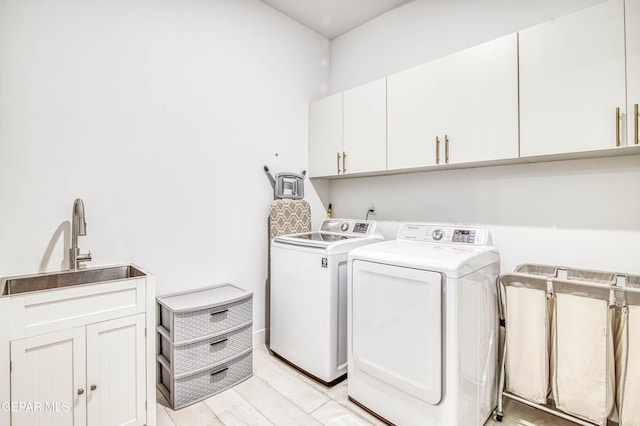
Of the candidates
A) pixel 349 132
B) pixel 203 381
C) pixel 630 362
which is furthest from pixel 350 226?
pixel 630 362

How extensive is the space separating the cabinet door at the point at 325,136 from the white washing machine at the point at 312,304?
741mm

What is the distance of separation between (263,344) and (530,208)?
7.48 ft

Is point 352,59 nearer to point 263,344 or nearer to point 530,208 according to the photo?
point 530,208

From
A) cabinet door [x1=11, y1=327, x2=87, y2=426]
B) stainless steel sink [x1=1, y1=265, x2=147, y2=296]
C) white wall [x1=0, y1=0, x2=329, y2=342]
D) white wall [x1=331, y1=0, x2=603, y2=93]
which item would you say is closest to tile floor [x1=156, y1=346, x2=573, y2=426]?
cabinet door [x1=11, y1=327, x2=87, y2=426]

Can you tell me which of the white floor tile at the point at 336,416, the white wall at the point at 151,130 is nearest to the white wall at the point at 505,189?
the white wall at the point at 151,130

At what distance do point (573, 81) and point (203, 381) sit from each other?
265 centimetres

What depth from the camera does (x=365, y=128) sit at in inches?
98.3

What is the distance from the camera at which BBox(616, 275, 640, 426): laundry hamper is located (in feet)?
4.48

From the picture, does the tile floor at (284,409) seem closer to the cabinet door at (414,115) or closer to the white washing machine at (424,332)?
the white washing machine at (424,332)

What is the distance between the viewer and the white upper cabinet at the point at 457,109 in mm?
1785

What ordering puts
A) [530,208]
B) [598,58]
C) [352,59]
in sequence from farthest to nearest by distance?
[352,59] → [530,208] → [598,58]

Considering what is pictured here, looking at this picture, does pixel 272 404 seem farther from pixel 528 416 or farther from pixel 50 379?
pixel 528 416

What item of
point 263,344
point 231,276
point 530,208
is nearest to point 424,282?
point 530,208

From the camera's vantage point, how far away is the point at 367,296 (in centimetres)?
177
